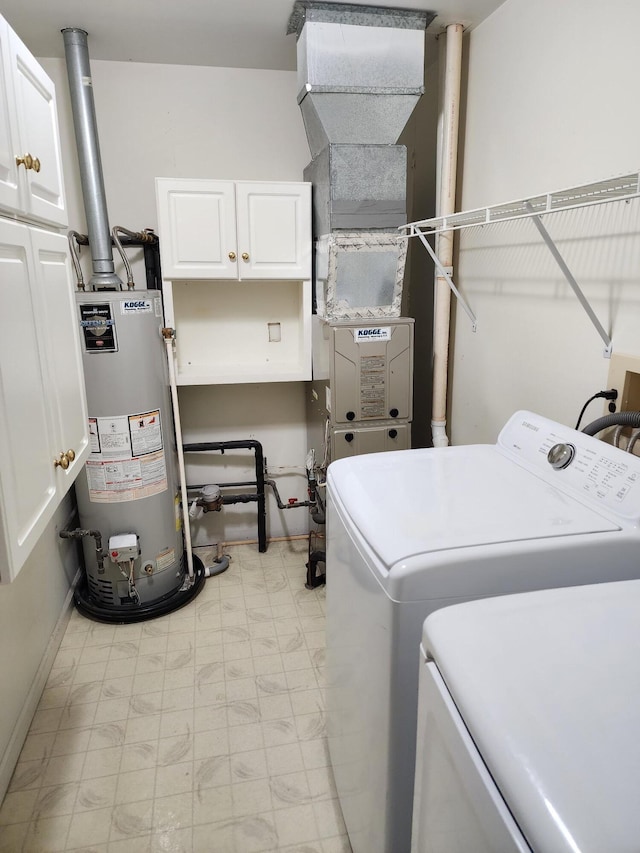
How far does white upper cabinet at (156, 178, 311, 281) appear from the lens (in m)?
2.34

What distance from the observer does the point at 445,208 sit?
7.44 feet

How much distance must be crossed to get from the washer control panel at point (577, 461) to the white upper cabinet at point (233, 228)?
54.8 inches

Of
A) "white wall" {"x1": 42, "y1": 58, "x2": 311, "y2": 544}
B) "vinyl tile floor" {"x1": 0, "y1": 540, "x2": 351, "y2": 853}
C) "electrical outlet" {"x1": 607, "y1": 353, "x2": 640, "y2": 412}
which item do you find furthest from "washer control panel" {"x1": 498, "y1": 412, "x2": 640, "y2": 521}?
"white wall" {"x1": 42, "y1": 58, "x2": 311, "y2": 544}

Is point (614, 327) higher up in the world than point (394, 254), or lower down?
lower down

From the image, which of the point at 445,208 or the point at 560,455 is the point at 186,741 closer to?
the point at 560,455

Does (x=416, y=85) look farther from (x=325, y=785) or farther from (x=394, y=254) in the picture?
(x=325, y=785)

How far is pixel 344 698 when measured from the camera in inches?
57.1

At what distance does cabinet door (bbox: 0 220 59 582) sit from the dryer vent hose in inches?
54.3

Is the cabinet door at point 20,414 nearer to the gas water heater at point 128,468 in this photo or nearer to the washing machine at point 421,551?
the washing machine at point 421,551

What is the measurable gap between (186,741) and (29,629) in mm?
722

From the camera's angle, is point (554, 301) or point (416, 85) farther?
point (416, 85)

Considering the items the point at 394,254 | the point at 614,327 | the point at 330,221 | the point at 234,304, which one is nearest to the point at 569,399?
the point at 614,327

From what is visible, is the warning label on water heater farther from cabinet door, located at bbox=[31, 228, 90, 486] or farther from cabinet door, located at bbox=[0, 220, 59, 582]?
cabinet door, located at bbox=[0, 220, 59, 582]

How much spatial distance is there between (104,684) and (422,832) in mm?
1613
